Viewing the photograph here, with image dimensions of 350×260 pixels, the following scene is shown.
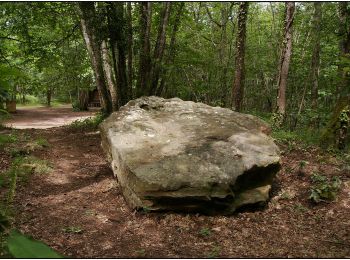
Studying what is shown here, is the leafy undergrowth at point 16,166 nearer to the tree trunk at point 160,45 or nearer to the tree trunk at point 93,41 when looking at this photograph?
the tree trunk at point 93,41

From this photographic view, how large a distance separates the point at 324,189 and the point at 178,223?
235cm

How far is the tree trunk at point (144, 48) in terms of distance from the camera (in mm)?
9906

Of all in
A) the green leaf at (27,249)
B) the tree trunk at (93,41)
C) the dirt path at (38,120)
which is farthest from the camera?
the dirt path at (38,120)

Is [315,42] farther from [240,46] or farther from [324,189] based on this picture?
[324,189]

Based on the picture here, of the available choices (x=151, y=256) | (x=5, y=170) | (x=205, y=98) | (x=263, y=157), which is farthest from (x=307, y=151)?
(x=205, y=98)

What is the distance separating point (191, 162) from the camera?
16.7 ft

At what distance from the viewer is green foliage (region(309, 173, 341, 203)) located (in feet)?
17.1

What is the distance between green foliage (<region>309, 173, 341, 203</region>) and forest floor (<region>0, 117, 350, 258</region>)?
0.30ft

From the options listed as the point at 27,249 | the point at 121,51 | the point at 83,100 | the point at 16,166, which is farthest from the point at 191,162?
the point at 83,100

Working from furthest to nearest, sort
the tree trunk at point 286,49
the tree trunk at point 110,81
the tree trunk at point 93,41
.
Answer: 1. the tree trunk at point 110,81
2. the tree trunk at point 93,41
3. the tree trunk at point 286,49

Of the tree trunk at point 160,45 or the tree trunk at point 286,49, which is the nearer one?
the tree trunk at point 286,49

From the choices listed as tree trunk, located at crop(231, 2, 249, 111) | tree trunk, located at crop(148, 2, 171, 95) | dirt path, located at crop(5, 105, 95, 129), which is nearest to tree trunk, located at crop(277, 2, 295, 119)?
tree trunk, located at crop(231, 2, 249, 111)

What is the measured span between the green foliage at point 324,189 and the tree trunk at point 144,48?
19.6ft

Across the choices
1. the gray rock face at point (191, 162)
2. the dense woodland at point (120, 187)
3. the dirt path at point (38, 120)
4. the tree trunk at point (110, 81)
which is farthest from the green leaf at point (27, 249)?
the dirt path at point (38, 120)
